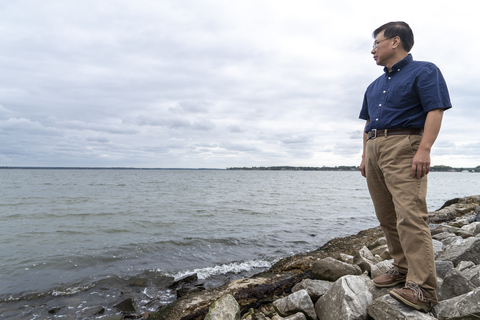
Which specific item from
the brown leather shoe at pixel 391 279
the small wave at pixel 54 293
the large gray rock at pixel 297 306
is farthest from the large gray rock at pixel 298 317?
the small wave at pixel 54 293

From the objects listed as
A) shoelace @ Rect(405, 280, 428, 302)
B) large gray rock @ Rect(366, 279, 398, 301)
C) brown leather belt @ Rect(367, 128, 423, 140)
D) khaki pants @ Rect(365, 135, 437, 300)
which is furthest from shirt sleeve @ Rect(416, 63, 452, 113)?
large gray rock @ Rect(366, 279, 398, 301)

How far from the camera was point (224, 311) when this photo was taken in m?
3.31

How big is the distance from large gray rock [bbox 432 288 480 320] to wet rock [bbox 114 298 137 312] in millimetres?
4609

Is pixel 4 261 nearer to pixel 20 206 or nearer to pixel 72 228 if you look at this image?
pixel 72 228

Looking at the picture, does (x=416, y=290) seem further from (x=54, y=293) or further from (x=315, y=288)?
(x=54, y=293)

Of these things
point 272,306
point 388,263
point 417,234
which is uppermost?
point 417,234

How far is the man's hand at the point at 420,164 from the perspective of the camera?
7.72 ft

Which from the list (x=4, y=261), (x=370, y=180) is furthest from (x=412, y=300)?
(x=4, y=261)

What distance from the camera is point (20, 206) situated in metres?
16.8

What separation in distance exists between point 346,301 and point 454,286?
44.4 inches

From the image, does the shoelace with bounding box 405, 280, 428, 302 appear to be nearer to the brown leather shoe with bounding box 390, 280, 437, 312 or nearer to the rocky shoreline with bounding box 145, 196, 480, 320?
the brown leather shoe with bounding box 390, 280, 437, 312

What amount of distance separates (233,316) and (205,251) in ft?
17.6

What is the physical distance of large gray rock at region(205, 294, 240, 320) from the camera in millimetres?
3258

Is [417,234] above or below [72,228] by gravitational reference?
above
